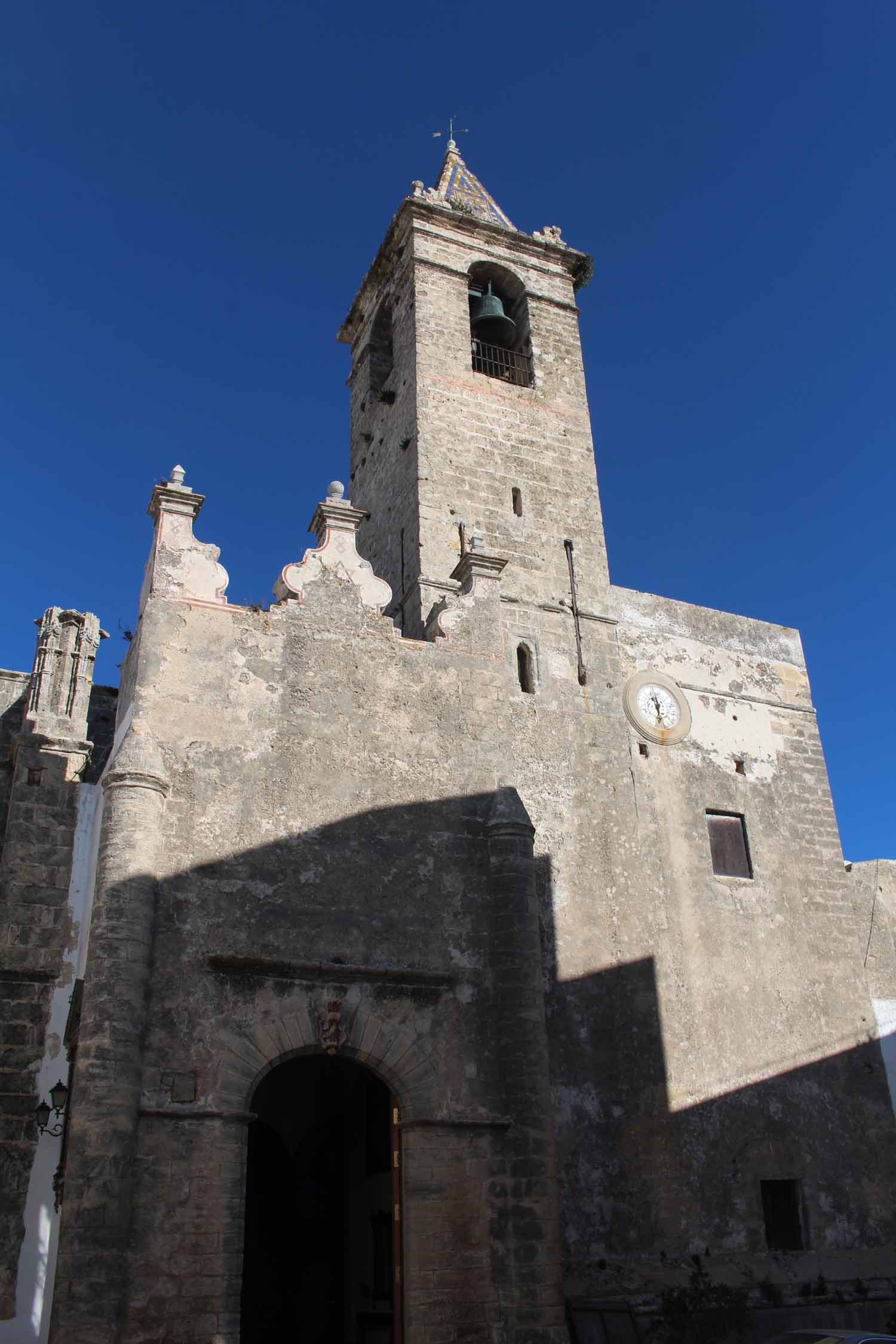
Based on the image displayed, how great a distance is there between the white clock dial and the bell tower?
4.91 feet

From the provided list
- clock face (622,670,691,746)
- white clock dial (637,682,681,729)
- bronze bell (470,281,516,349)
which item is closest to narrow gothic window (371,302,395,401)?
bronze bell (470,281,516,349)

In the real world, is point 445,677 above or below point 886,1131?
above

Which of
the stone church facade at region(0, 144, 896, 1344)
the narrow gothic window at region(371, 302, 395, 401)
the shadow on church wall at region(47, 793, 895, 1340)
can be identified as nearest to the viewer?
the shadow on church wall at region(47, 793, 895, 1340)

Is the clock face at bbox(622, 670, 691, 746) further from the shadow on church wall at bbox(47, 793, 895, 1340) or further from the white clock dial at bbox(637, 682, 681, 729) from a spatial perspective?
the shadow on church wall at bbox(47, 793, 895, 1340)

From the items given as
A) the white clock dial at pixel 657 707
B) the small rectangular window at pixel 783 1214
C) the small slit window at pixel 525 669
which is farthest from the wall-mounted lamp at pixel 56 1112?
the white clock dial at pixel 657 707

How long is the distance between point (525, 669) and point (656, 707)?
2.10 metres

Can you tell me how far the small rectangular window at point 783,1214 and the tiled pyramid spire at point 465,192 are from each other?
49.2 feet

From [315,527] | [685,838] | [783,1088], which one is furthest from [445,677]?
[783,1088]

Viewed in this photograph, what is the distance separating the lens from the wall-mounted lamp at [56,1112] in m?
10.4

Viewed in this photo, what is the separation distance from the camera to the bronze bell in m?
17.9

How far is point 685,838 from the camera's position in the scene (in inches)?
582

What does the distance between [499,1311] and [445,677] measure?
6.02 meters

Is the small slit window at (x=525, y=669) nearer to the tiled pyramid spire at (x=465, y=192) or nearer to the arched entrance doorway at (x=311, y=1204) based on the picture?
the arched entrance doorway at (x=311, y=1204)

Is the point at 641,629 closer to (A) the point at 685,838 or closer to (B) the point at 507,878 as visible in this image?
(A) the point at 685,838
